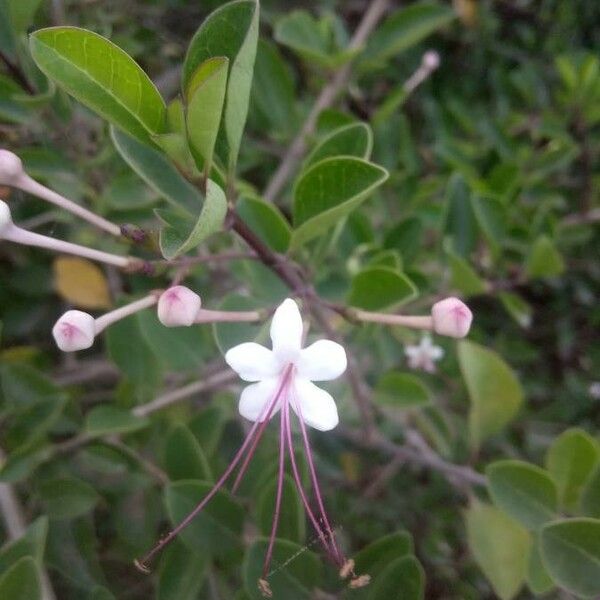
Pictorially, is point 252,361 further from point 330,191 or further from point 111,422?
point 111,422

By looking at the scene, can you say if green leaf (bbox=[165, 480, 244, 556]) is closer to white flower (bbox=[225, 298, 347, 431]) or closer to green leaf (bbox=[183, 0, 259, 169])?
white flower (bbox=[225, 298, 347, 431])

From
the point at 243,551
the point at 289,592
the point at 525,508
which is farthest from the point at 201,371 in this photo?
the point at 525,508

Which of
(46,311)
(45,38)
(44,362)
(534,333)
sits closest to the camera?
(45,38)

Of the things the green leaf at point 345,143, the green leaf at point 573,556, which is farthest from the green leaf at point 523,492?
the green leaf at point 345,143

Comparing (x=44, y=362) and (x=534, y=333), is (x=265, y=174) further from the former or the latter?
(x=534, y=333)

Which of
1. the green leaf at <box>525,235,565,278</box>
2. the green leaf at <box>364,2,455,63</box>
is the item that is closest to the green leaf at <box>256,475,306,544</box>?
the green leaf at <box>525,235,565,278</box>

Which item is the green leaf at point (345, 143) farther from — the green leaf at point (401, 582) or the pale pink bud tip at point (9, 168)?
the green leaf at point (401, 582)
